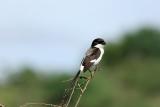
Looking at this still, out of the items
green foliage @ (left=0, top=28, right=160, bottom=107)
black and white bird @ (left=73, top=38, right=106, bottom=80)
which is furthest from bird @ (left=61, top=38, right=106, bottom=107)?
green foliage @ (left=0, top=28, right=160, bottom=107)

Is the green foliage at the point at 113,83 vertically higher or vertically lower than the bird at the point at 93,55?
lower

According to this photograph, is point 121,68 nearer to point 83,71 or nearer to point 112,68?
point 112,68

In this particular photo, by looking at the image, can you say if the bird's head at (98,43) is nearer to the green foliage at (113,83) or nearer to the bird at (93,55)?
the bird at (93,55)

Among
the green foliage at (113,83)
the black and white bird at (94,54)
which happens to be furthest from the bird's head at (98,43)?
the green foliage at (113,83)

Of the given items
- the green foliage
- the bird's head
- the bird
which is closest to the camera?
the bird

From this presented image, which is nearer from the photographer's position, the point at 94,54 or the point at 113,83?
the point at 94,54

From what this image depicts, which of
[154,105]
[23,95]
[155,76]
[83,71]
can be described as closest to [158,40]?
[155,76]

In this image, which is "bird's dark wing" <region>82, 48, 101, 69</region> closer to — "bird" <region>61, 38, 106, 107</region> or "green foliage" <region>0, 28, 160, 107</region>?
"bird" <region>61, 38, 106, 107</region>

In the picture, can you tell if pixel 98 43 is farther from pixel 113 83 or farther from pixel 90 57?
pixel 113 83

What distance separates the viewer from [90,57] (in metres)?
8.58

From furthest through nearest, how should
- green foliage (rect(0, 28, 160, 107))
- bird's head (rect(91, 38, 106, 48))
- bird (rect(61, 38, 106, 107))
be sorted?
green foliage (rect(0, 28, 160, 107))
bird's head (rect(91, 38, 106, 48))
bird (rect(61, 38, 106, 107))

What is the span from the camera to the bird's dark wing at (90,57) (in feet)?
27.6

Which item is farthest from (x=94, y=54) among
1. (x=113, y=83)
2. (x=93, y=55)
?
(x=113, y=83)

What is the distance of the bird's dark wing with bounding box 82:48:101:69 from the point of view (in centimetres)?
840
